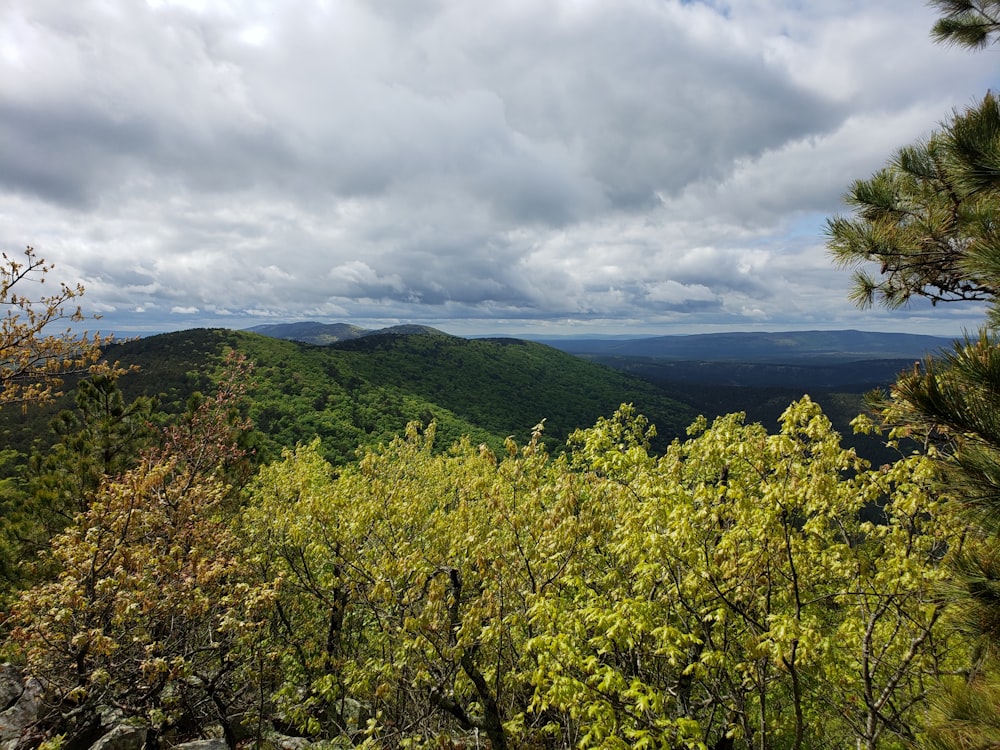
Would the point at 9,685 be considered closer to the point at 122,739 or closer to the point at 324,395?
the point at 122,739

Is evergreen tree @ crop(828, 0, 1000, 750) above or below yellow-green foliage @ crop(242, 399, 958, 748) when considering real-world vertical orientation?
above

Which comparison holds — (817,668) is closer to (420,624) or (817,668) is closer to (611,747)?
(611,747)

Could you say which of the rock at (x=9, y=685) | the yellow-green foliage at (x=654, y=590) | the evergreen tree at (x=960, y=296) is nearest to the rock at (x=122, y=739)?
the rock at (x=9, y=685)

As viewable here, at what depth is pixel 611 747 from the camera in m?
6.11

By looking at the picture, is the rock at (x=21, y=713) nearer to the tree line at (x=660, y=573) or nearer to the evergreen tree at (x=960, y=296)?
the tree line at (x=660, y=573)

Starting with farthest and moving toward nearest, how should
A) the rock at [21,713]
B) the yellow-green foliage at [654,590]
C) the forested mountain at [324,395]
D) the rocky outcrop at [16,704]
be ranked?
the forested mountain at [324,395]
the rock at [21,713]
the rocky outcrop at [16,704]
the yellow-green foliage at [654,590]

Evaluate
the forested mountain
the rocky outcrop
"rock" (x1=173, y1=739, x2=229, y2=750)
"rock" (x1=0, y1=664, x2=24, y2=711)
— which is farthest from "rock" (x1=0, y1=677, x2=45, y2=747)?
the forested mountain

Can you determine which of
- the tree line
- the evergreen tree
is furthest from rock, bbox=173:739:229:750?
the evergreen tree

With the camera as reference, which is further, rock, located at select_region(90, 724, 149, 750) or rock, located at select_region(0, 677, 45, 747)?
rock, located at select_region(90, 724, 149, 750)

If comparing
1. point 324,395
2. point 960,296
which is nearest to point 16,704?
point 960,296

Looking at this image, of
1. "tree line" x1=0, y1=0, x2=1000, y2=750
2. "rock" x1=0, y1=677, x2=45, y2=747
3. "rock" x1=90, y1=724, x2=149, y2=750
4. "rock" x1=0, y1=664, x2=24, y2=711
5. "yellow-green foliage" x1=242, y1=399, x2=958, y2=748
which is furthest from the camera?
"rock" x1=0, y1=664, x2=24, y2=711

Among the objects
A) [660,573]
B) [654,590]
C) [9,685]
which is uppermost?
[660,573]

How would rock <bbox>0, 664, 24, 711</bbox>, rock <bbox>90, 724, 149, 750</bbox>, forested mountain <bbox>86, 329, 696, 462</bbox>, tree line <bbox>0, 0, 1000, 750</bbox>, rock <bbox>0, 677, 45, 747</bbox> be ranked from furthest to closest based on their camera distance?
forested mountain <bbox>86, 329, 696, 462</bbox> → rock <bbox>0, 664, 24, 711</bbox> → rock <bbox>90, 724, 149, 750</bbox> → rock <bbox>0, 677, 45, 747</bbox> → tree line <bbox>0, 0, 1000, 750</bbox>

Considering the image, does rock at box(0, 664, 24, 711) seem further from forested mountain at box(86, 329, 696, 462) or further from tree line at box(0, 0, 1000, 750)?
forested mountain at box(86, 329, 696, 462)
